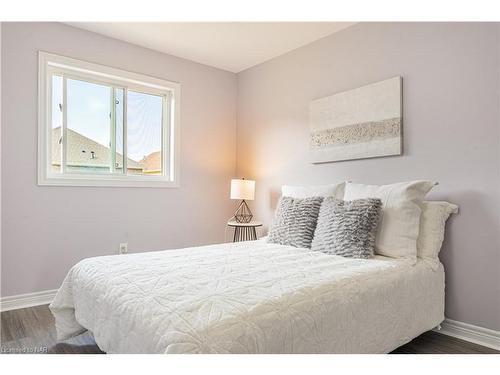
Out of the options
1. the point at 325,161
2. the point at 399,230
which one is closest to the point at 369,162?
the point at 325,161

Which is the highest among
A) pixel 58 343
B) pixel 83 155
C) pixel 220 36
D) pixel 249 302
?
pixel 220 36

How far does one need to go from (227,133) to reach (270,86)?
2.56 ft

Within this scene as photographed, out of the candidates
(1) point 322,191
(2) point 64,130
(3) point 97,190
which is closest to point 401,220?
(1) point 322,191

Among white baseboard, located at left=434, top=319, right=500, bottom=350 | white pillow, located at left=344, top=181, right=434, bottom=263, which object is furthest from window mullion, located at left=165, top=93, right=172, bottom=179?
white baseboard, located at left=434, top=319, right=500, bottom=350

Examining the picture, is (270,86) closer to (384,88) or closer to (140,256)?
(384,88)

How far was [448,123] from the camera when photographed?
90.8 inches

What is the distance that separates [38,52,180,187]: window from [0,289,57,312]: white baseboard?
94 cm

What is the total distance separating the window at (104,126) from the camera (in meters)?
2.93

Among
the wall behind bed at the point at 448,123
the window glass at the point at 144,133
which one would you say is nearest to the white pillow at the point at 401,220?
the wall behind bed at the point at 448,123

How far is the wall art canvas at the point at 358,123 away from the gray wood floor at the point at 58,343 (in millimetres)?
1323

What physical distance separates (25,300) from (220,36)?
2.85 metres

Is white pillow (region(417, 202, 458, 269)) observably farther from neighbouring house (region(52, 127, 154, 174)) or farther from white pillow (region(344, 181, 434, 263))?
neighbouring house (region(52, 127, 154, 174))

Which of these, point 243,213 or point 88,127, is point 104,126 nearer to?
point 88,127

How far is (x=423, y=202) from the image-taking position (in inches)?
90.7
